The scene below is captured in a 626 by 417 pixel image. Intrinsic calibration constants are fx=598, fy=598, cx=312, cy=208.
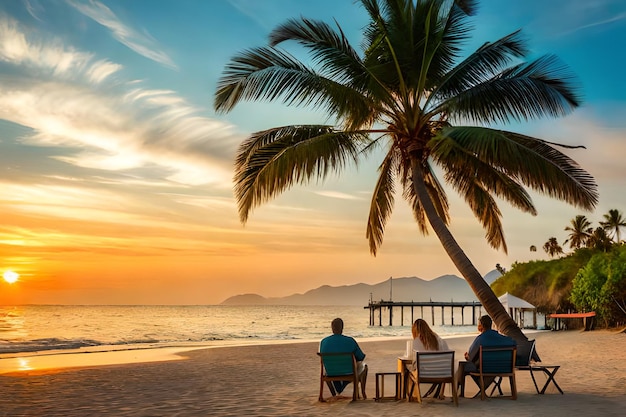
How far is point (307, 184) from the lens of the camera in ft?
41.8

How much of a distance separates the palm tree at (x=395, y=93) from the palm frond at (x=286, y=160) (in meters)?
0.02

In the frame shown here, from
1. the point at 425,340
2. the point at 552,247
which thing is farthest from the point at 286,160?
the point at 552,247

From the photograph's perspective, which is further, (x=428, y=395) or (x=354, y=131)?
(x=354, y=131)

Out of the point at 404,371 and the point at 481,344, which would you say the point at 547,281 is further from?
the point at 404,371

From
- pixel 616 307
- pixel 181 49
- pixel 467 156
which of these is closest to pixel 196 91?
pixel 181 49

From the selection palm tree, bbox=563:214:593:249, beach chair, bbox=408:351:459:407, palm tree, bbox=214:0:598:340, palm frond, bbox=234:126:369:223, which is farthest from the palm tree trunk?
palm tree, bbox=563:214:593:249

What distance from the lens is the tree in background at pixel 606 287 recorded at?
110 feet

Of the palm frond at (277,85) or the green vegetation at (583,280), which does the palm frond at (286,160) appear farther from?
the green vegetation at (583,280)

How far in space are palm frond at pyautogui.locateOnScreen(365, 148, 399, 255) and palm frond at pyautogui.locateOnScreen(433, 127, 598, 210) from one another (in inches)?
160

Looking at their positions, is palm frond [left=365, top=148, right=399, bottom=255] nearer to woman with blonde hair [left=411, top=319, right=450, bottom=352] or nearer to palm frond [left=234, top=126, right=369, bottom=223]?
palm frond [left=234, top=126, right=369, bottom=223]

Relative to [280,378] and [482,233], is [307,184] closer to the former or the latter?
[280,378]

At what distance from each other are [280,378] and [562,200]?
6.78 m

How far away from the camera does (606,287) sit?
34094 mm

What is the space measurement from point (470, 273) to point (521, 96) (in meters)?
4.27
